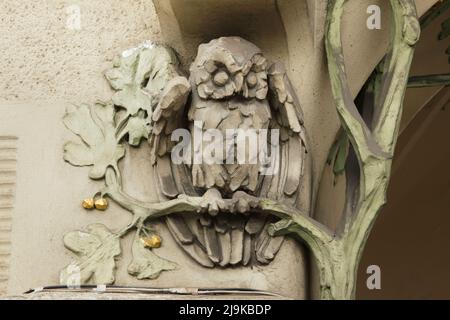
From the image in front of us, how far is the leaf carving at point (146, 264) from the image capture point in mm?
3320

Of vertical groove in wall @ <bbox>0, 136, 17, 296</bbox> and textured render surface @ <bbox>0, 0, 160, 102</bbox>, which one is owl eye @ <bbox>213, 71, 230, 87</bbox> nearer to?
textured render surface @ <bbox>0, 0, 160, 102</bbox>

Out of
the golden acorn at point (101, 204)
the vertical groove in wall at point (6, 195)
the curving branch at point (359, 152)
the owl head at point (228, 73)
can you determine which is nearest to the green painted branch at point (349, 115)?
the curving branch at point (359, 152)

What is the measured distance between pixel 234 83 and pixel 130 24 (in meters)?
0.35

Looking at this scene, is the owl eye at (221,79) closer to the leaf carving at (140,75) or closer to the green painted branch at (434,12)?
the leaf carving at (140,75)

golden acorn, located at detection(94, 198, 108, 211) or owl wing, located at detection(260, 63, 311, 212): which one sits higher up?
owl wing, located at detection(260, 63, 311, 212)

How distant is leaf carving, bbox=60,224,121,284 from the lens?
332cm

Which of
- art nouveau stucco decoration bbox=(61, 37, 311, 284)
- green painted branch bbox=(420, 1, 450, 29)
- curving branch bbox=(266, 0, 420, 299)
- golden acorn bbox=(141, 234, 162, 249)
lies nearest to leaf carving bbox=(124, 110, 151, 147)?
art nouveau stucco decoration bbox=(61, 37, 311, 284)

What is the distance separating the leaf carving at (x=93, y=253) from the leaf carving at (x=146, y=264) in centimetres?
4

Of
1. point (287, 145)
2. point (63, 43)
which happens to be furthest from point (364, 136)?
point (63, 43)

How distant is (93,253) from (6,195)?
251mm

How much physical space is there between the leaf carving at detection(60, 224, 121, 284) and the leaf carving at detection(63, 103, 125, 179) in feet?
0.43

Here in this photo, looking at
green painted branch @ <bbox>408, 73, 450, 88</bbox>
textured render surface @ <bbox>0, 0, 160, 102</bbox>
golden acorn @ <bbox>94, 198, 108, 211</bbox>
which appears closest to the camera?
golden acorn @ <bbox>94, 198, 108, 211</bbox>

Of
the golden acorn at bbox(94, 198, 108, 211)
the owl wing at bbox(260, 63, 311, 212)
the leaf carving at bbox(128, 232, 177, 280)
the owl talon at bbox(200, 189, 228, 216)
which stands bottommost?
the leaf carving at bbox(128, 232, 177, 280)

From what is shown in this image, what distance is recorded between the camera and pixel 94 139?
344 centimetres
